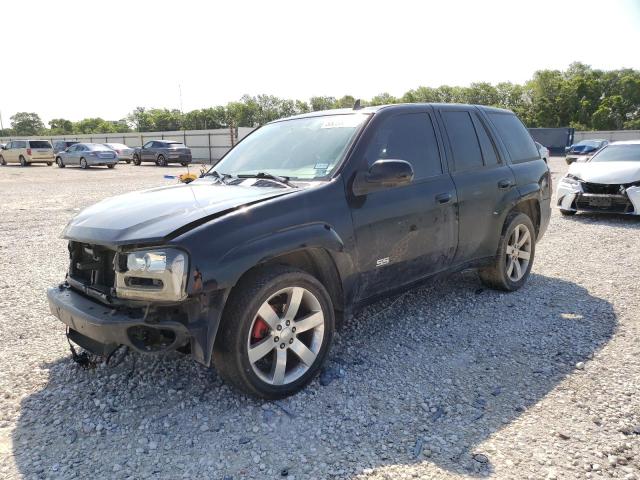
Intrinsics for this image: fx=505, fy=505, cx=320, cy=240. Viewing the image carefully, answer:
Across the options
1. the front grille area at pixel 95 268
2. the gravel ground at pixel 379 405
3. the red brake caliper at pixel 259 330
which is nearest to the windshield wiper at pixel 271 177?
the red brake caliper at pixel 259 330

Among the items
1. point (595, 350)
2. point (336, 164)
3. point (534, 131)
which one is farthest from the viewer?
point (534, 131)

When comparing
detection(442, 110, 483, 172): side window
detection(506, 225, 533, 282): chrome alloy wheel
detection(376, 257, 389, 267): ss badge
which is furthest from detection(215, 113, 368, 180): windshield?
detection(506, 225, 533, 282): chrome alloy wheel

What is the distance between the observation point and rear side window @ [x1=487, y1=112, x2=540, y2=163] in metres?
5.19

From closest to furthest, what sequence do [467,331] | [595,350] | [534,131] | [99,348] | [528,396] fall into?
[99,348], [528,396], [595,350], [467,331], [534,131]

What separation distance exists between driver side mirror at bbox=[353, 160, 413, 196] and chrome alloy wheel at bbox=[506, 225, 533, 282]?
2.18 m

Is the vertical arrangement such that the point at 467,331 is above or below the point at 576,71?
below

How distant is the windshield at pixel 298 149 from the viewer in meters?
3.70

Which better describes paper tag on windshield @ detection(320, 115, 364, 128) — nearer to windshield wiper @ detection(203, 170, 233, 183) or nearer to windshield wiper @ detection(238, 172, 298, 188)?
windshield wiper @ detection(238, 172, 298, 188)

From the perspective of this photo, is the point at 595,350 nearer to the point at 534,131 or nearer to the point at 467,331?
the point at 467,331

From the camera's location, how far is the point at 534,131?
4647 cm

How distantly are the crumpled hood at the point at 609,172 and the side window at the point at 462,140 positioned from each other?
19.6 ft

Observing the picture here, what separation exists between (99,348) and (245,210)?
1.18 metres

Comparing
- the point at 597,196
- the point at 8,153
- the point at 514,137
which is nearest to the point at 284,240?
the point at 514,137

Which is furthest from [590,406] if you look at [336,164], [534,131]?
[534,131]
